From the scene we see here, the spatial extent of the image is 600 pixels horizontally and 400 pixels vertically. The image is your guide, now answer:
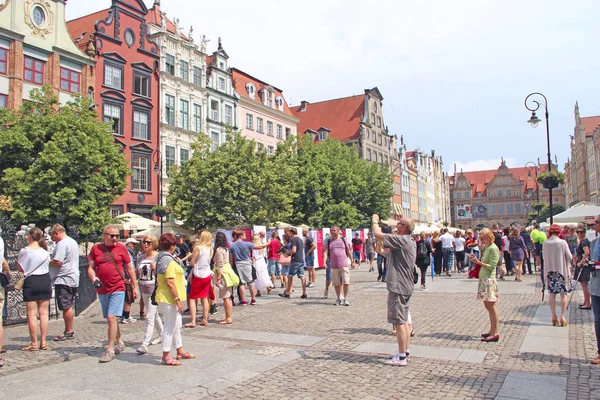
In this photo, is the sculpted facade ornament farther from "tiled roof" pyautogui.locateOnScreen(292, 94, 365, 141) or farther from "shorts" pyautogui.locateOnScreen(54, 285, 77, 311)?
"tiled roof" pyautogui.locateOnScreen(292, 94, 365, 141)

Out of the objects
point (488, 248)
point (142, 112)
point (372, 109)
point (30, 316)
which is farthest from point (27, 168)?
point (372, 109)

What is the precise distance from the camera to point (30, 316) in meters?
7.40

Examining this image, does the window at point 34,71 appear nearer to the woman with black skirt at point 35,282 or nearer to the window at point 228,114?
the window at point 228,114

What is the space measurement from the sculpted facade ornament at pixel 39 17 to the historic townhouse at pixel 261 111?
55.7 ft

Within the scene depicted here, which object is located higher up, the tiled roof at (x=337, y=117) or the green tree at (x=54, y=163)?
the tiled roof at (x=337, y=117)

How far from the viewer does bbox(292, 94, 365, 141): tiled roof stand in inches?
2517

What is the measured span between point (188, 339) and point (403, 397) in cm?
423

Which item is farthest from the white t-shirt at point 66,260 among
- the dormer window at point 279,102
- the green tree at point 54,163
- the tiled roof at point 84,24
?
the dormer window at point 279,102

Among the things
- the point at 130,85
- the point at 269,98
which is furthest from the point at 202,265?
the point at 269,98

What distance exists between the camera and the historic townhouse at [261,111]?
44.2m

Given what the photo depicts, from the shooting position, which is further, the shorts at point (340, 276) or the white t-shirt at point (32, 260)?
the shorts at point (340, 276)

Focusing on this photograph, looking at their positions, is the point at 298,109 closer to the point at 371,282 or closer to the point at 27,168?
the point at 27,168

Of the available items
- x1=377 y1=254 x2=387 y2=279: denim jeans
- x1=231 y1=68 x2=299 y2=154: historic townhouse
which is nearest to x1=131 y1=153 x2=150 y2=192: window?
x1=231 y1=68 x2=299 y2=154: historic townhouse

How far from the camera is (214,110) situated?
133 feet
